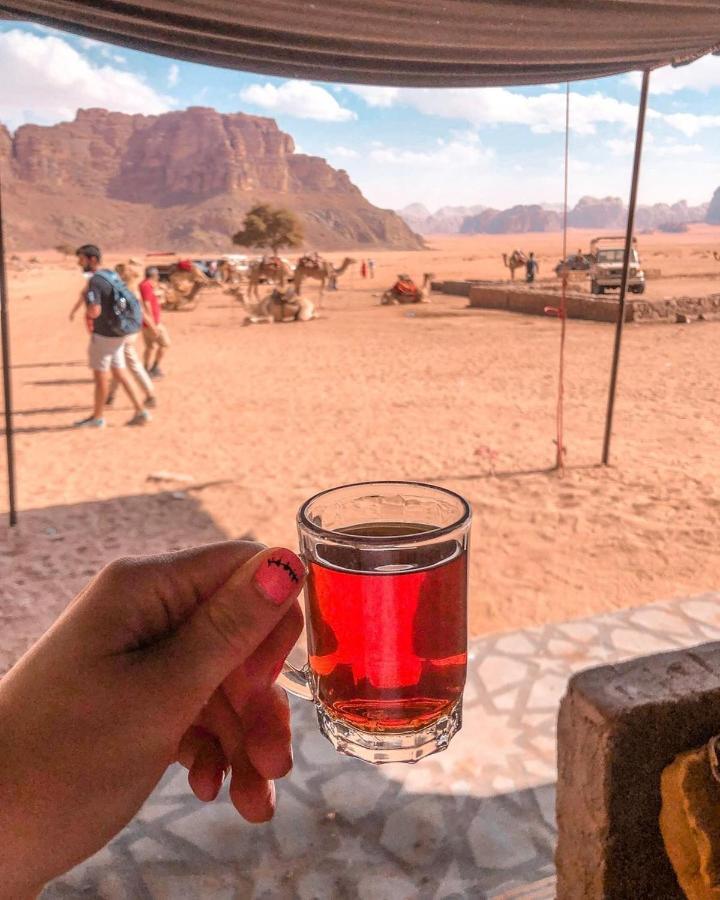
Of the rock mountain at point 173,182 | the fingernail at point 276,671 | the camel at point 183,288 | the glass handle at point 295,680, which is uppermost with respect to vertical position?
the rock mountain at point 173,182

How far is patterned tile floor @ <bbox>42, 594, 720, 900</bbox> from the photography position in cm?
212

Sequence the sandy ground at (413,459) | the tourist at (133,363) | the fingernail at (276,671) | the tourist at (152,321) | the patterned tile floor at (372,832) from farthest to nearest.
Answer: the tourist at (152,321) < the tourist at (133,363) < the sandy ground at (413,459) < the patterned tile floor at (372,832) < the fingernail at (276,671)

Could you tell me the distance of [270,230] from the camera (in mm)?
65000

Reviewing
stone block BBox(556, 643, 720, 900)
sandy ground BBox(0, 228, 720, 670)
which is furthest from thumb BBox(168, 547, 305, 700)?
sandy ground BBox(0, 228, 720, 670)

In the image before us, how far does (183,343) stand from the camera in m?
14.1

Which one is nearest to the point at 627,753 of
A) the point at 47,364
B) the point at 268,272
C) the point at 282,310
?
the point at 47,364

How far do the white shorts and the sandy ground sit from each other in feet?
2.28

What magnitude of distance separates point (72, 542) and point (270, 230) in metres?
63.5

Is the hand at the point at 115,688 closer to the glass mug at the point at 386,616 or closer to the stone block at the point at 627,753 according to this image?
the glass mug at the point at 386,616

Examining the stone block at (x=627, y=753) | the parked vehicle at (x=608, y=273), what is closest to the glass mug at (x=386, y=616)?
the stone block at (x=627, y=753)

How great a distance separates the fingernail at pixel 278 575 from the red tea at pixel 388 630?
0.25 ft

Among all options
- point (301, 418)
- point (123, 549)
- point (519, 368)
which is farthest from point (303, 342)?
Result: point (123, 549)

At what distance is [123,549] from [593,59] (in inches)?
146

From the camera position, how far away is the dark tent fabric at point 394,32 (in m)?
2.58
